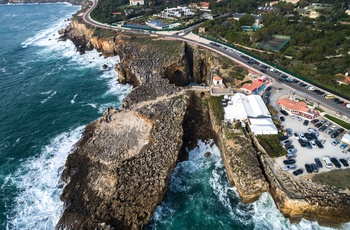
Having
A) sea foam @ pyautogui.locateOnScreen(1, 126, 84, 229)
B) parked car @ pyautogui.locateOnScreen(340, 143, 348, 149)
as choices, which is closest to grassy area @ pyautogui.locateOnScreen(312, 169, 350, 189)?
parked car @ pyautogui.locateOnScreen(340, 143, 348, 149)

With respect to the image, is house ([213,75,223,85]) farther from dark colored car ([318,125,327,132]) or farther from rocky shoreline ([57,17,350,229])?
dark colored car ([318,125,327,132])

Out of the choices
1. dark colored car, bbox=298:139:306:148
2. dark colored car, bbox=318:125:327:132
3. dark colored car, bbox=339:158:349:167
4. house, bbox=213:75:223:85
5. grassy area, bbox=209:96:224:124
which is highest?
house, bbox=213:75:223:85

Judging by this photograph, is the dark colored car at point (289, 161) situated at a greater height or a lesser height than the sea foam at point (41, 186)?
greater

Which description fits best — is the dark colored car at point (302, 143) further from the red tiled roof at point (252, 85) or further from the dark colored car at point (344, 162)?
the red tiled roof at point (252, 85)

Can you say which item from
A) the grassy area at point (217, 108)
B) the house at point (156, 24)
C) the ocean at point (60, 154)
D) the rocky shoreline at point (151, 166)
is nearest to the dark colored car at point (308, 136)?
the rocky shoreline at point (151, 166)

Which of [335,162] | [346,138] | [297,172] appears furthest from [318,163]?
[346,138]

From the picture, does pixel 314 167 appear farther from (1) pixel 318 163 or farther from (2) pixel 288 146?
(2) pixel 288 146
